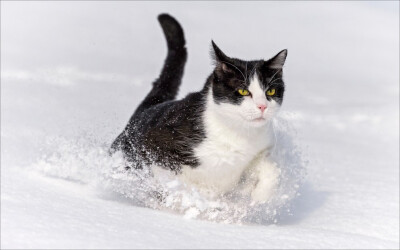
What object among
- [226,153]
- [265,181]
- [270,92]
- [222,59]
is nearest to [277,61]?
[270,92]

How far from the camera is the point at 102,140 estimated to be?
16.8 feet

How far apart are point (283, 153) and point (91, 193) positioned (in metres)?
1.46

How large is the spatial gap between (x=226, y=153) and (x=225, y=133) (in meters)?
0.14

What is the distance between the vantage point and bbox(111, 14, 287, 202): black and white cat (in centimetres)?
374

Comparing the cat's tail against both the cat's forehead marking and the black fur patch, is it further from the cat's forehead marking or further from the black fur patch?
the cat's forehead marking

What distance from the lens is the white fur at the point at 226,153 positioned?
3.90m

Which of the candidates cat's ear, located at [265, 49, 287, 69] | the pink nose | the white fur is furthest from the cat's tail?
the pink nose

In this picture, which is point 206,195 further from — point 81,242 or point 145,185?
point 81,242

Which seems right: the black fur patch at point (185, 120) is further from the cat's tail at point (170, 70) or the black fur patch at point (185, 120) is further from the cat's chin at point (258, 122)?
the cat's tail at point (170, 70)

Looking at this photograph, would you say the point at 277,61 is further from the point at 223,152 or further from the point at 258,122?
the point at 223,152

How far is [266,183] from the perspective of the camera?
3900mm

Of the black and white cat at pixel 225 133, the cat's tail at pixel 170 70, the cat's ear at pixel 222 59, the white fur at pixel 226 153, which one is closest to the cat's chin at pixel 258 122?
the black and white cat at pixel 225 133

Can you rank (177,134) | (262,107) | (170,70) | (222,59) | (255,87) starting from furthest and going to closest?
(170,70) < (177,134) < (222,59) < (255,87) < (262,107)

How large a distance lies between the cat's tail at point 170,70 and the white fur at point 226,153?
1197 millimetres
